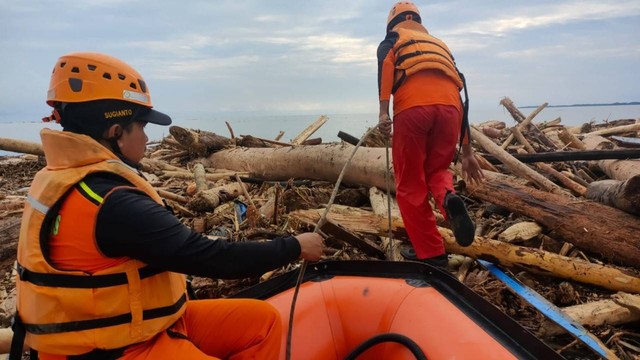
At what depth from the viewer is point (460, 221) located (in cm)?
351

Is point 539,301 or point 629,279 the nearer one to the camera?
point 539,301

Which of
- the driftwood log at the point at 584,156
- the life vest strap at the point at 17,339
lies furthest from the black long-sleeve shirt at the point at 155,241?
the driftwood log at the point at 584,156

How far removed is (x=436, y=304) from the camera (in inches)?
89.7

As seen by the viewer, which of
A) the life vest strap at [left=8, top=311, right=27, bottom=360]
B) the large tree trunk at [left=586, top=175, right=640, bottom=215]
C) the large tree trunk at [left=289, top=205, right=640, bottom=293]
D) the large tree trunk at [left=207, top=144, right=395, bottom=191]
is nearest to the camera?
the life vest strap at [left=8, top=311, right=27, bottom=360]

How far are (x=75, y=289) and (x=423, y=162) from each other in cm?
297

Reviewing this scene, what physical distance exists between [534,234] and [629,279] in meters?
1.03

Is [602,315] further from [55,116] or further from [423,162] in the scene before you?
[55,116]

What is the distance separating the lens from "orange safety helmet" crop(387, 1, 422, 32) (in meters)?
4.35

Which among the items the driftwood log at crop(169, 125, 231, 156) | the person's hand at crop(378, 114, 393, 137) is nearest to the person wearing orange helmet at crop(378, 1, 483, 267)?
the person's hand at crop(378, 114, 393, 137)

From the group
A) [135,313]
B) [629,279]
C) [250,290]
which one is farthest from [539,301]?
[135,313]

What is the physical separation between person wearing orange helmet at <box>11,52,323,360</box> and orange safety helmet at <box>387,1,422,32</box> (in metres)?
3.09

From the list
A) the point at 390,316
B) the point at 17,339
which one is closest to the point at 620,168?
the point at 390,316

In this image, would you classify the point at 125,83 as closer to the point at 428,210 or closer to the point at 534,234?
the point at 428,210

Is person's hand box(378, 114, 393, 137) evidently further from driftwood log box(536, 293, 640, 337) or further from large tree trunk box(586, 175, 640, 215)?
large tree trunk box(586, 175, 640, 215)
